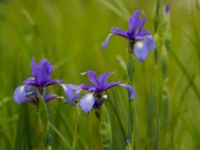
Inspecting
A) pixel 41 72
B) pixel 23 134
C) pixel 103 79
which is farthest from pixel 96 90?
pixel 23 134

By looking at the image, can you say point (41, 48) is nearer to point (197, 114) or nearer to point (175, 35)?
point (197, 114)

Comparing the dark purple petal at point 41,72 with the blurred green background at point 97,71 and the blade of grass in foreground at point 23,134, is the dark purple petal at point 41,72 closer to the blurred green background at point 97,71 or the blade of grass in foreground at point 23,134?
the blurred green background at point 97,71

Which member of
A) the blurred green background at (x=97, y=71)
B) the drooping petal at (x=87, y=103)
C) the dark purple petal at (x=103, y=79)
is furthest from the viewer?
the blurred green background at (x=97, y=71)

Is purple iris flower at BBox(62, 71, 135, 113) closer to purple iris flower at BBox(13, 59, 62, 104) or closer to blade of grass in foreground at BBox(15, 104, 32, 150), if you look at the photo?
purple iris flower at BBox(13, 59, 62, 104)

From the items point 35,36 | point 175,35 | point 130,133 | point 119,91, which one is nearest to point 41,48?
point 35,36

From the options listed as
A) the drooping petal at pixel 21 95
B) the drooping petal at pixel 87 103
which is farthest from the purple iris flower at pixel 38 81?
the drooping petal at pixel 87 103

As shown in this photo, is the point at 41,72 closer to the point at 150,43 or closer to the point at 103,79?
the point at 103,79
